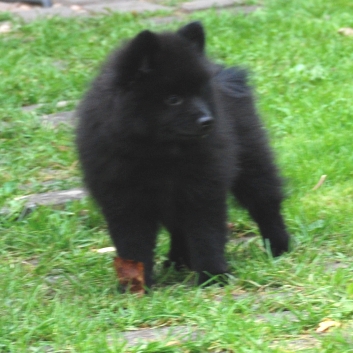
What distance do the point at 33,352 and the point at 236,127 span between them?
66.9 inches

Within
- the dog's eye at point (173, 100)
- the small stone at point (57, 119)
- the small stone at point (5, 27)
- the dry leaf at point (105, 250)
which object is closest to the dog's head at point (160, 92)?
the dog's eye at point (173, 100)

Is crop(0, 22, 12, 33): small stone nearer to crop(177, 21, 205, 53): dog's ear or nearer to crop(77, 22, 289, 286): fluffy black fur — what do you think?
crop(77, 22, 289, 286): fluffy black fur

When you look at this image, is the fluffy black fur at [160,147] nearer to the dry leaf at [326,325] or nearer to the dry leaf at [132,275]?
the dry leaf at [132,275]

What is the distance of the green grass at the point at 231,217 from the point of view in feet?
10.9

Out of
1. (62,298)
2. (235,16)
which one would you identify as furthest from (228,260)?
(235,16)

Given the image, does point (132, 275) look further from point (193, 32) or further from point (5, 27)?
point (5, 27)

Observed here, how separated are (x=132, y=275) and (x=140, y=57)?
1.05 meters

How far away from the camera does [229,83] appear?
4.37 meters

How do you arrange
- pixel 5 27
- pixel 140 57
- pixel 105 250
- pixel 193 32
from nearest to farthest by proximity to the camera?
1. pixel 140 57
2. pixel 193 32
3. pixel 105 250
4. pixel 5 27

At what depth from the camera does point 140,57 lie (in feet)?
11.8

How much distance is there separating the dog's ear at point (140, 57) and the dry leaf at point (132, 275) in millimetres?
887

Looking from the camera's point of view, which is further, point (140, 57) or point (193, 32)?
point (193, 32)

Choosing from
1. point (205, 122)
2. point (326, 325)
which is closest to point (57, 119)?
point (205, 122)

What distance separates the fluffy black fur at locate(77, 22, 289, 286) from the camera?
3.59 m
